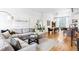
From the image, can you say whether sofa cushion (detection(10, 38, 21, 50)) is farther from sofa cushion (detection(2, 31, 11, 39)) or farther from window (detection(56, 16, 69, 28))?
window (detection(56, 16, 69, 28))

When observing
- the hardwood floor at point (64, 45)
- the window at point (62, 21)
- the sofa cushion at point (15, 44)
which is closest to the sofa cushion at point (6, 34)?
→ the sofa cushion at point (15, 44)

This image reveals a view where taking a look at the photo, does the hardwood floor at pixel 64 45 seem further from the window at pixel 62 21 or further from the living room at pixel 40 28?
the window at pixel 62 21

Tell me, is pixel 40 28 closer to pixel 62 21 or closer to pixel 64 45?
pixel 62 21

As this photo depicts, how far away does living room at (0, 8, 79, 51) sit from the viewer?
9.49 feet

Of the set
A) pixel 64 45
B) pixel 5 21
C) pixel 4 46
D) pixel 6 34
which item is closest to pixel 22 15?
pixel 5 21

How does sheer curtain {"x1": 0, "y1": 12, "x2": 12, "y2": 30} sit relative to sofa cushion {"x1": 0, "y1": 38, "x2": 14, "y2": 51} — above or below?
above

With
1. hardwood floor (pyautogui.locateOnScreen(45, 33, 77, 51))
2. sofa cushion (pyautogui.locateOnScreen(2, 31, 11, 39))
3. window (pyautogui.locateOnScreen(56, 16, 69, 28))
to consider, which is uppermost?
window (pyautogui.locateOnScreen(56, 16, 69, 28))

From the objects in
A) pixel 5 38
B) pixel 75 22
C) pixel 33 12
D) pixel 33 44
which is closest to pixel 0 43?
pixel 5 38

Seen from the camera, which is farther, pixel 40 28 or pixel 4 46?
pixel 40 28

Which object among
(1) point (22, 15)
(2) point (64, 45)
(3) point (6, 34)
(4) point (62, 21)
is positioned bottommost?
(2) point (64, 45)

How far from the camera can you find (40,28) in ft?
9.70

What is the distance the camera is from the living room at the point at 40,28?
2.89 metres

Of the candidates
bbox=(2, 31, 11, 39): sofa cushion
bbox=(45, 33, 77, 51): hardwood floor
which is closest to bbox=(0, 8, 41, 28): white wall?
bbox=(2, 31, 11, 39): sofa cushion
